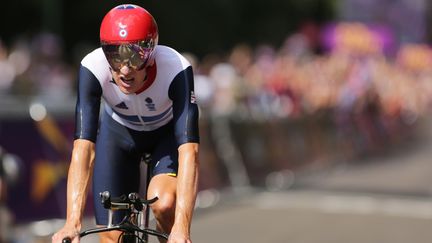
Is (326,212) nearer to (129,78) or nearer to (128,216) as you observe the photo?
(129,78)

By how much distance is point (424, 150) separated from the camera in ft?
87.5

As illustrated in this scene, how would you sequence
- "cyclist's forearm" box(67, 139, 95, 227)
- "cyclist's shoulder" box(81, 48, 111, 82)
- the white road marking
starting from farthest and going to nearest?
the white road marking → "cyclist's shoulder" box(81, 48, 111, 82) → "cyclist's forearm" box(67, 139, 95, 227)

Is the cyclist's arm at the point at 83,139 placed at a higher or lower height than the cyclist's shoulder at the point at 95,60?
lower

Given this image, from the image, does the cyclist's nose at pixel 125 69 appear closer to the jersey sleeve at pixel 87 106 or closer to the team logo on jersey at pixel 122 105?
the jersey sleeve at pixel 87 106

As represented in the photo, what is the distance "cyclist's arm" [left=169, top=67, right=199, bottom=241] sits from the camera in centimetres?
541

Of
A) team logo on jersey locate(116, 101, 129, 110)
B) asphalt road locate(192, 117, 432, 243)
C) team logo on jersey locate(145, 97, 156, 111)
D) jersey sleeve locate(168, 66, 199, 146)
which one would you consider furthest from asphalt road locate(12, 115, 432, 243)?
jersey sleeve locate(168, 66, 199, 146)

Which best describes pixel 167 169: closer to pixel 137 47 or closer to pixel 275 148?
pixel 137 47

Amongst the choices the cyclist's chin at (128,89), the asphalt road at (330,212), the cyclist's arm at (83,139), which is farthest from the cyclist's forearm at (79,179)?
the asphalt road at (330,212)

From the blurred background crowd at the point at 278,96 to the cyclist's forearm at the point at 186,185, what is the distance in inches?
198

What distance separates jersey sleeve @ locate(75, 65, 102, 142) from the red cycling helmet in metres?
0.33

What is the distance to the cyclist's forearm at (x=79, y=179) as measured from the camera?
546 centimetres

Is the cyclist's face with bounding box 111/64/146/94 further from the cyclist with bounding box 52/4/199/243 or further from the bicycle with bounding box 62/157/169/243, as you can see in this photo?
the bicycle with bounding box 62/157/169/243

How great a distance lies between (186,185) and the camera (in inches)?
217

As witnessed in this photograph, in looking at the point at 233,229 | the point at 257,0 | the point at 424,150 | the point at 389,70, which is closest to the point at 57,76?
the point at 233,229
